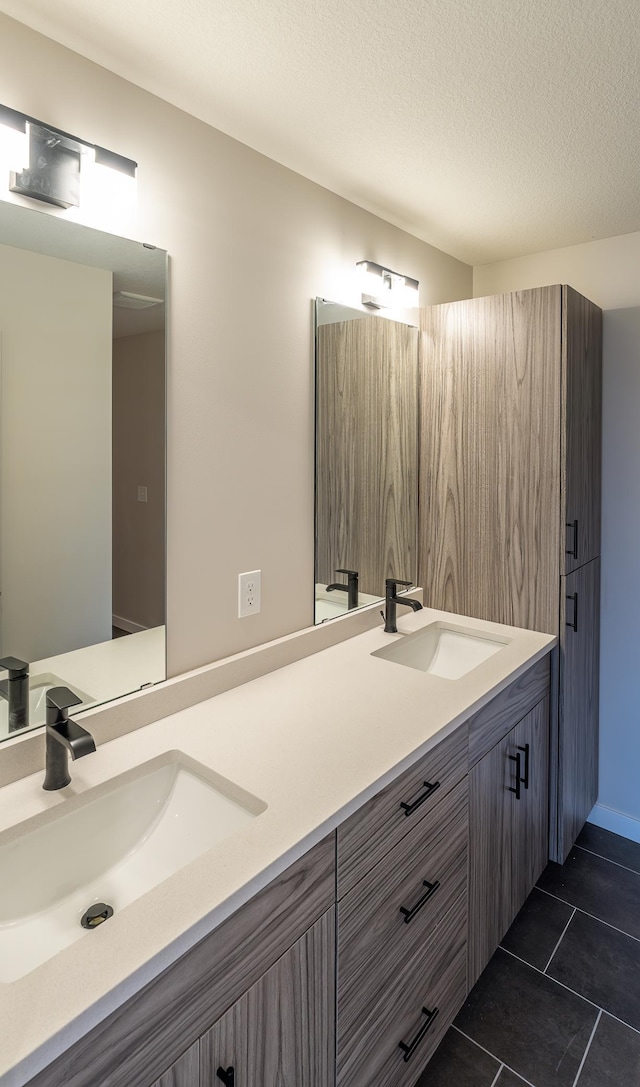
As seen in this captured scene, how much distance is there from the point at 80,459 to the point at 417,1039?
1.52 m

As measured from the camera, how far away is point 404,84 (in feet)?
4.44

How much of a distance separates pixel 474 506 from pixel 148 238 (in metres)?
1.42

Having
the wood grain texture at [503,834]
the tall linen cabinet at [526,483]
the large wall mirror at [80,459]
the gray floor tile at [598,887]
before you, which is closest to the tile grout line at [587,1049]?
the wood grain texture at [503,834]

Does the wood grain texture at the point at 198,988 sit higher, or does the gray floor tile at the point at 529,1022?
the wood grain texture at the point at 198,988

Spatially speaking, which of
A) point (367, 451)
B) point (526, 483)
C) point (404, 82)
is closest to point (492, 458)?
point (526, 483)

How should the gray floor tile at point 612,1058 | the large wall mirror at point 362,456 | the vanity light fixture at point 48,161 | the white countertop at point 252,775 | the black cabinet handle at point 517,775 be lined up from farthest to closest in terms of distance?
1. the large wall mirror at point 362,456
2. the black cabinet handle at point 517,775
3. the gray floor tile at point 612,1058
4. the vanity light fixture at point 48,161
5. the white countertop at point 252,775

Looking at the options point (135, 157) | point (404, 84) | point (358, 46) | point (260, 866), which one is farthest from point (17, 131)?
point (260, 866)

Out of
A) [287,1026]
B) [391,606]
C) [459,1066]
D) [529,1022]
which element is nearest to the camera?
[287,1026]

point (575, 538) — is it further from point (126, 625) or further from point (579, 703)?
point (126, 625)

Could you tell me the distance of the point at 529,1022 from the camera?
1597 millimetres

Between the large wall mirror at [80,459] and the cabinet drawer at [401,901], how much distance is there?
2.23ft

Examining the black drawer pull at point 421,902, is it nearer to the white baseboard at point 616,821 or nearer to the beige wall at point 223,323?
the beige wall at point 223,323

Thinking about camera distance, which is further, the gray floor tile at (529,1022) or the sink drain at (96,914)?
the gray floor tile at (529,1022)

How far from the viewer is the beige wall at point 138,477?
1312 millimetres
